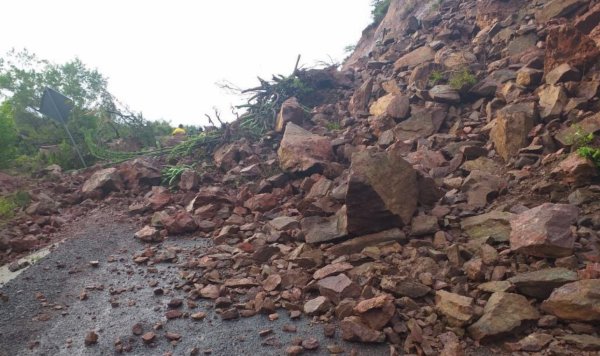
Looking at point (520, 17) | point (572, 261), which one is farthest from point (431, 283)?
point (520, 17)

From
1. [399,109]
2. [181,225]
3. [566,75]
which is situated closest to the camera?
[566,75]

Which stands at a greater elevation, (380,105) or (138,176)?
(380,105)

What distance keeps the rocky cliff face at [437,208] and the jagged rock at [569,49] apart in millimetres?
18

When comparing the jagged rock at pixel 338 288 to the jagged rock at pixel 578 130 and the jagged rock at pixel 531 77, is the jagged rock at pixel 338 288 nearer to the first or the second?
the jagged rock at pixel 578 130

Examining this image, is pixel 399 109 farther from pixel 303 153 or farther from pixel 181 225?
pixel 181 225

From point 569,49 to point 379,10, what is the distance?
461 inches

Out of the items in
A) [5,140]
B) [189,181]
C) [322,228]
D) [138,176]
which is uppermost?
[5,140]

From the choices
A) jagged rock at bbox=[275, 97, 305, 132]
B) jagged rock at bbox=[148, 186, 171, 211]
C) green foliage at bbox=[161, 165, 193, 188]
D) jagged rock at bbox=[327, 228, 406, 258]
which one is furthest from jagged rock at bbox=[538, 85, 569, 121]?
green foliage at bbox=[161, 165, 193, 188]

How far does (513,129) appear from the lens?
514 centimetres

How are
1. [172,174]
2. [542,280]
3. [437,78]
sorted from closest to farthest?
1. [542,280]
2. [437,78]
3. [172,174]

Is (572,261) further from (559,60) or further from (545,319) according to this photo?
(559,60)

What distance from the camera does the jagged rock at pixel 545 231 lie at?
10.2 ft

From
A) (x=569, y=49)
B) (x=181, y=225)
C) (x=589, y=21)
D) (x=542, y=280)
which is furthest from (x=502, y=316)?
(x=589, y=21)

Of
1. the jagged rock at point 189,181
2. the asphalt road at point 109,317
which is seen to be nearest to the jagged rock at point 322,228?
the asphalt road at point 109,317
